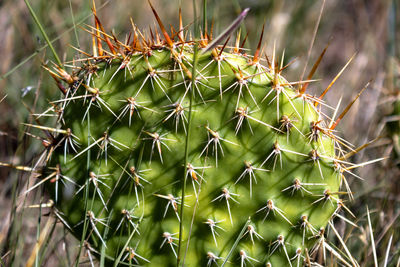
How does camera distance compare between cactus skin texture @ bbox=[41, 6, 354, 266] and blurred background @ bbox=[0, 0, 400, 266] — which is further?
blurred background @ bbox=[0, 0, 400, 266]

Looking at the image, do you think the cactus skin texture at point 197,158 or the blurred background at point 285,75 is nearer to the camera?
the cactus skin texture at point 197,158

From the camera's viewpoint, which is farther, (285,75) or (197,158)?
(285,75)

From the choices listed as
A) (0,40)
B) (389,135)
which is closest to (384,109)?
(389,135)

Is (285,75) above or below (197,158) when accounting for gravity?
below

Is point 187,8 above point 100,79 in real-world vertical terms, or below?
below

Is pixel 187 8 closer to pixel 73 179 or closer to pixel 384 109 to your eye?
pixel 384 109
